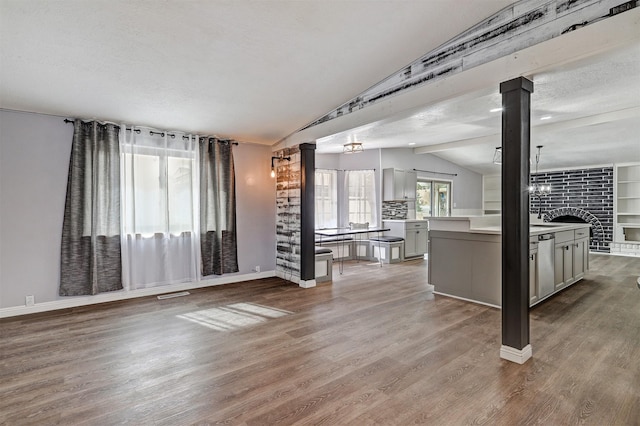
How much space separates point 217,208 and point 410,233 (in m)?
4.61

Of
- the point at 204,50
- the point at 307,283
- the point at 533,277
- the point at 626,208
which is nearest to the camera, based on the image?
the point at 204,50

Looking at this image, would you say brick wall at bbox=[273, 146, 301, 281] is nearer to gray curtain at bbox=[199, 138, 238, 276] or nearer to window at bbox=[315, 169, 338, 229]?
gray curtain at bbox=[199, 138, 238, 276]

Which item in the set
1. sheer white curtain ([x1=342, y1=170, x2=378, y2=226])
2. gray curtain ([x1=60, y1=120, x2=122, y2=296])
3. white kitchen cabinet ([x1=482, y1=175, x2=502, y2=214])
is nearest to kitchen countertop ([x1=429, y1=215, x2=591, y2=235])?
sheer white curtain ([x1=342, y1=170, x2=378, y2=226])

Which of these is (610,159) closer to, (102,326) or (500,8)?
(500,8)

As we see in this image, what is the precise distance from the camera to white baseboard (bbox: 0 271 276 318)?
381 cm

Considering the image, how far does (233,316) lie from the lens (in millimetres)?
3734

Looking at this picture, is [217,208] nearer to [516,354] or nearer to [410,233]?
[516,354]

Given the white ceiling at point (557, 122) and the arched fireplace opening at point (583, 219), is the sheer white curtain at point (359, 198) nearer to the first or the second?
the white ceiling at point (557, 122)

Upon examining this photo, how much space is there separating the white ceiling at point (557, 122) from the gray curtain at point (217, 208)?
1682mm

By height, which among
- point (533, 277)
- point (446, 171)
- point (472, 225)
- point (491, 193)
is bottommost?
point (533, 277)

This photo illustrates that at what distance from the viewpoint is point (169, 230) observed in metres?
4.78

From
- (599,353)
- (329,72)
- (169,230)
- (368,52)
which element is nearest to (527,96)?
(368,52)

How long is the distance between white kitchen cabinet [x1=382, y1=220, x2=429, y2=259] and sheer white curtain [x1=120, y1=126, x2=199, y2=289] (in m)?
4.53

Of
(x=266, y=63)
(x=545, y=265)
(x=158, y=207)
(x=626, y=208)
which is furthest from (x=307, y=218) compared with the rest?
(x=626, y=208)
